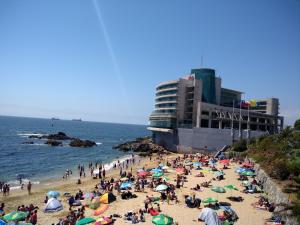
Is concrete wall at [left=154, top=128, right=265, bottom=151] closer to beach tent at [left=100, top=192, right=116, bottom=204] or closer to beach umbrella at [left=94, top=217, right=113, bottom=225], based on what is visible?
beach tent at [left=100, top=192, right=116, bottom=204]

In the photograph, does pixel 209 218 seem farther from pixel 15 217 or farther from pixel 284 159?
pixel 284 159

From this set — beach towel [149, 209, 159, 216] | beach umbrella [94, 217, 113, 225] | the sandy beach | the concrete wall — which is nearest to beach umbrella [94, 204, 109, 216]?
the sandy beach

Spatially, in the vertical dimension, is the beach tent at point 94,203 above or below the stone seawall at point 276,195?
below

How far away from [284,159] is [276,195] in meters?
7.47

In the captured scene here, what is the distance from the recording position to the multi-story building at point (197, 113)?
68062mm

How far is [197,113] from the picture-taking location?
228 feet

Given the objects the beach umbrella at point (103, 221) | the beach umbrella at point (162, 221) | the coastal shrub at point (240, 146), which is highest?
the coastal shrub at point (240, 146)

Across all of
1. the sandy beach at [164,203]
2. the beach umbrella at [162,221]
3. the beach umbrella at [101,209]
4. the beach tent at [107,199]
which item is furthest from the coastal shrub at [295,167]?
the beach tent at [107,199]

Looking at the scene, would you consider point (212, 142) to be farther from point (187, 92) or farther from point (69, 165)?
point (69, 165)

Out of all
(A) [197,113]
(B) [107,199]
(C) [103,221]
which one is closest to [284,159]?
(B) [107,199]

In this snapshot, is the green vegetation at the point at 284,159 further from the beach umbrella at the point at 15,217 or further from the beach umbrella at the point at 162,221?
the beach umbrella at the point at 15,217

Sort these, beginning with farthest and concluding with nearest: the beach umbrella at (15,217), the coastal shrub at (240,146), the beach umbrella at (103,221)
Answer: the coastal shrub at (240,146) < the beach umbrella at (15,217) < the beach umbrella at (103,221)

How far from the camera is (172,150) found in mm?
71312

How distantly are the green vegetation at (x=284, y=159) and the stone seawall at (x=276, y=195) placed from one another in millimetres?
480
